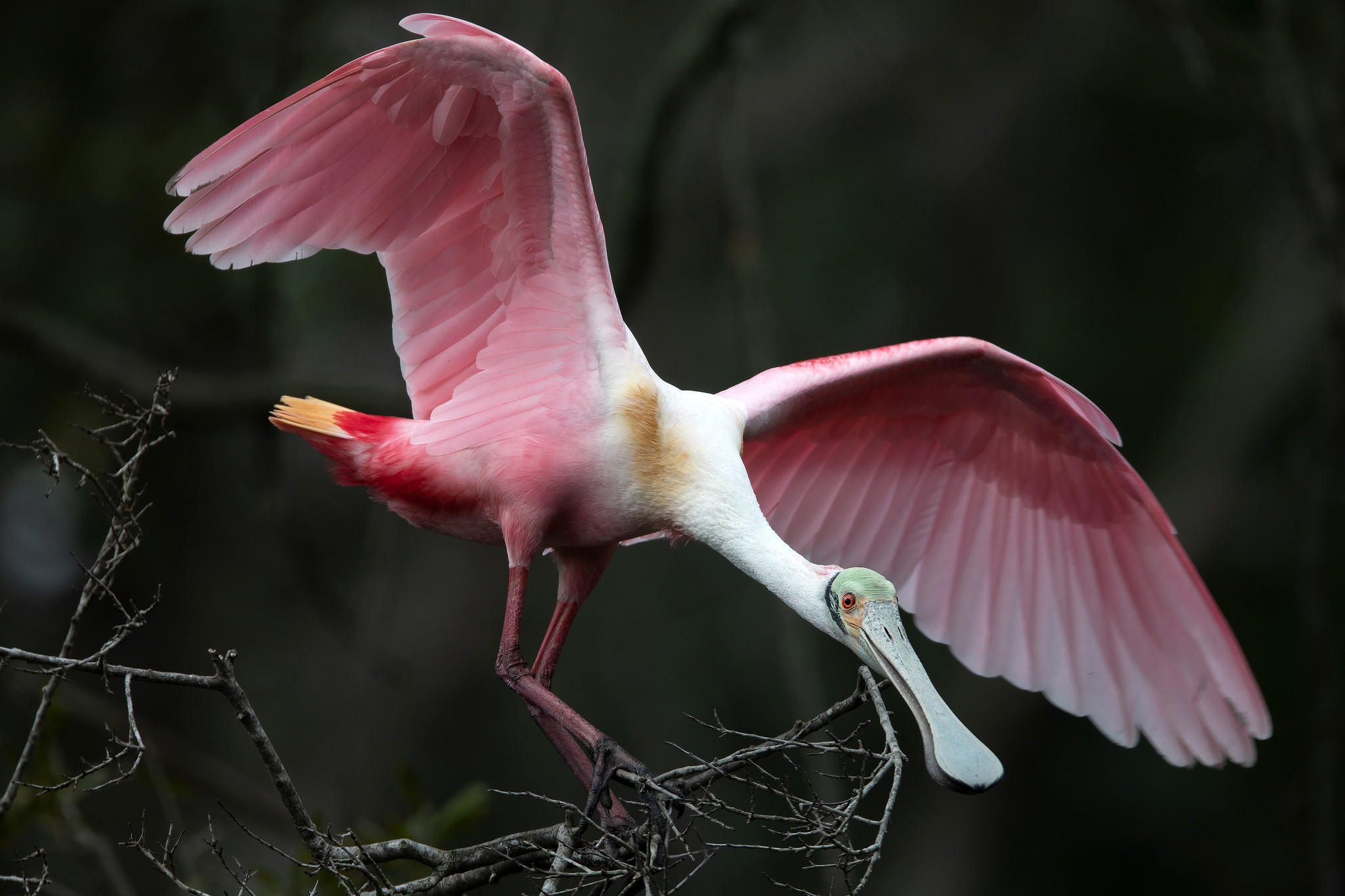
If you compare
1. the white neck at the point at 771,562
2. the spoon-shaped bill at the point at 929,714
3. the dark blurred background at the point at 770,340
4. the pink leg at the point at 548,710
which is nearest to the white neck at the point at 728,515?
the white neck at the point at 771,562

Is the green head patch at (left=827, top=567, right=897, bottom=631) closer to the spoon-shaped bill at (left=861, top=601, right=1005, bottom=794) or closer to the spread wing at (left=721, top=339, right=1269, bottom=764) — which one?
the spoon-shaped bill at (left=861, top=601, right=1005, bottom=794)

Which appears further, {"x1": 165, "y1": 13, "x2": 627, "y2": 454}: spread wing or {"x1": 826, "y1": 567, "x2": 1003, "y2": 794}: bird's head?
{"x1": 165, "y1": 13, "x2": 627, "y2": 454}: spread wing

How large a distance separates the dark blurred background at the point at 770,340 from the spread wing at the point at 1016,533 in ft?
5.60

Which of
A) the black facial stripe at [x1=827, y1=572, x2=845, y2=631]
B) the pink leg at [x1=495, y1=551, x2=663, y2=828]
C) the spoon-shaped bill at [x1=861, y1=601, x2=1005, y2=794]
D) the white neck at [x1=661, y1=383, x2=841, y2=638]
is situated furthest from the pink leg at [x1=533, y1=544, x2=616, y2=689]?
the spoon-shaped bill at [x1=861, y1=601, x2=1005, y2=794]

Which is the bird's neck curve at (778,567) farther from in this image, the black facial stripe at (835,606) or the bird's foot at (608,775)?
the bird's foot at (608,775)

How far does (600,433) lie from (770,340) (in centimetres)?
314

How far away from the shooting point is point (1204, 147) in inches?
279

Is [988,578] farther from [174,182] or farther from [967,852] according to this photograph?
[967,852]

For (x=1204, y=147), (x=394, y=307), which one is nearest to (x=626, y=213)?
(x=394, y=307)

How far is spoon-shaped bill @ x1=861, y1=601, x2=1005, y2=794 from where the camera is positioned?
92.2 inches

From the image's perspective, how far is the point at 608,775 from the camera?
260cm

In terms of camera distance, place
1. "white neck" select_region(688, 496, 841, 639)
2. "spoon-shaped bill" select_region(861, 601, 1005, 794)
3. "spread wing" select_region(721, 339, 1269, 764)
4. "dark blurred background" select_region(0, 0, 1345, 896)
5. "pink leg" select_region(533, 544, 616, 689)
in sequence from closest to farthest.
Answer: "spoon-shaped bill" select_region(861, 601, 1005, 794) < "white neck" select_region(688, 496, 841, 639) < "pink leg" select_region(533, 544, 616, 689) < "spread wing" select_region(721, 339, 1269, 764) < "dark blurred background" select_region(0, 0, 1345, 896)

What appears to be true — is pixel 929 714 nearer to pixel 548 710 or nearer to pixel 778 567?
pixel 778 567

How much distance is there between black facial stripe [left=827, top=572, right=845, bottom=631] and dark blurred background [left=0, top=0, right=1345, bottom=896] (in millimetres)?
2727
